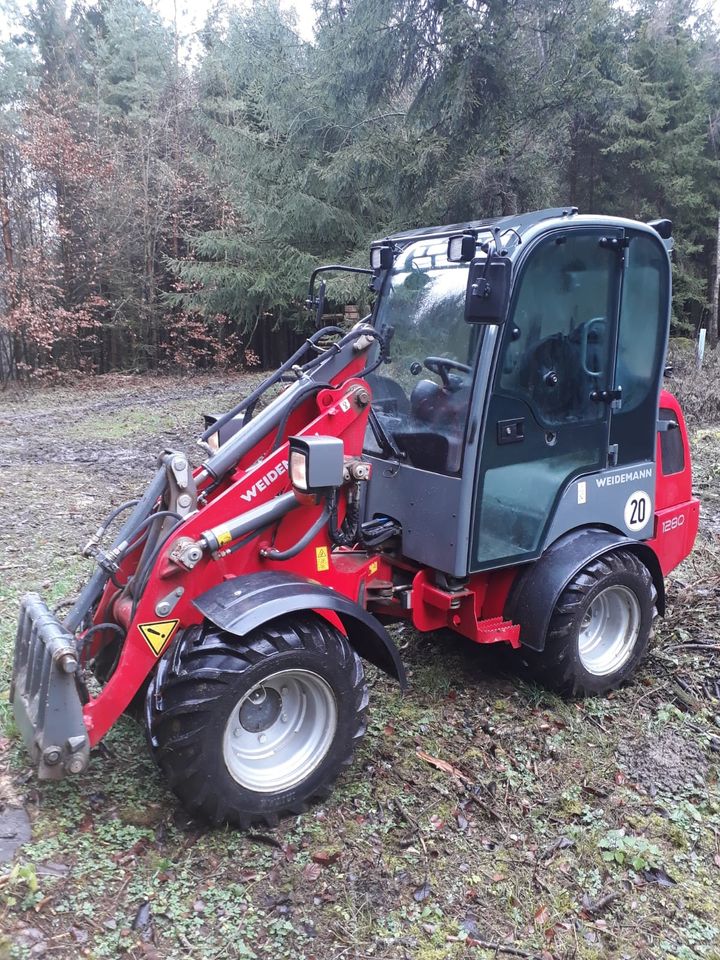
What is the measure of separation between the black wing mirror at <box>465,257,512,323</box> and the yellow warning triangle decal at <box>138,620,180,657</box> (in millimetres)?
1687

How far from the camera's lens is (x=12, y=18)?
18.0 metres

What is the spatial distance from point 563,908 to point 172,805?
4.86 feet

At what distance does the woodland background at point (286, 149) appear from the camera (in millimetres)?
9414

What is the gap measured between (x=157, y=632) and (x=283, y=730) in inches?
25.6

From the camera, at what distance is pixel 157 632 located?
2814 millimetres

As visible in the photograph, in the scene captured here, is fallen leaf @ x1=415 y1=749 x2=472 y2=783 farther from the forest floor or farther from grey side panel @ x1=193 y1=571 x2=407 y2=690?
grey side panel @ x1=193 y1=571 x2=407 y2=690

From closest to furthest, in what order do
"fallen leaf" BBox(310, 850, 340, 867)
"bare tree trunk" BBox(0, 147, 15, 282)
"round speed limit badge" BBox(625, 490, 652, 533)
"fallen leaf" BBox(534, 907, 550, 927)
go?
"fallen leaf" BBox(534, 907, 550, 927), "fallen leaf" BBox(310, 850, 340, 867), "round speed limit badge" BBox(625, 490, 652, 533), "bare tree trunk" BBox(0, 147, 15, 282)

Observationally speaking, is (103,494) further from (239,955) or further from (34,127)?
(34,127)

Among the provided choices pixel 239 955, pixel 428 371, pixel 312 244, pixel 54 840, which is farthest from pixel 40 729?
pixel 312 244

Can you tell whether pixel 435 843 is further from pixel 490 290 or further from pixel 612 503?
pixel 490 290

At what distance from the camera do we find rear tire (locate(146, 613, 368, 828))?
104 inches

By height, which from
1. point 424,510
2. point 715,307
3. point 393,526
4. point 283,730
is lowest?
point 283,730

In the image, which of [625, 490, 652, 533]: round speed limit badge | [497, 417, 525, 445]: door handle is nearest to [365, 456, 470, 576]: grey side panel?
[497, 417, 525, 445]: door handle

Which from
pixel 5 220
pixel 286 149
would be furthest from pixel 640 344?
pixel 5 220
